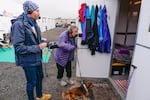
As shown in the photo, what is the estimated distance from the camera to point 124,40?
4.02 m

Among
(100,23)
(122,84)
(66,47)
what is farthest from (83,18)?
(122,84)

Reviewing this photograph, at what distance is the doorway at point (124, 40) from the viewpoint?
316 cm

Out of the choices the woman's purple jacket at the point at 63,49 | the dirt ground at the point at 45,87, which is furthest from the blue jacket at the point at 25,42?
the dirt ground at the point at 45,87

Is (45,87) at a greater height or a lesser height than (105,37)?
lesser

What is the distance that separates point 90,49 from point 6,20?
659cm

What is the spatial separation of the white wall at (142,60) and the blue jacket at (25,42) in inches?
51.9

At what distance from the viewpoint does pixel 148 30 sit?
1548 millimetres

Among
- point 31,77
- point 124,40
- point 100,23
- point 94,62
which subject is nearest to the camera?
point 31,77

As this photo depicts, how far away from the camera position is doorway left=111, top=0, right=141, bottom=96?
10.4ft

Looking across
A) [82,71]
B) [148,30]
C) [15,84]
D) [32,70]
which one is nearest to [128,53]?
[82,71]

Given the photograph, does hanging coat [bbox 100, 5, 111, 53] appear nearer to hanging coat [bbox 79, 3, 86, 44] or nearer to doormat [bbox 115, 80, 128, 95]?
hanging coat [bbox 79, 3, 86, 44]

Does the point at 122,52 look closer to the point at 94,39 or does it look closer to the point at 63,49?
the point at 94,39

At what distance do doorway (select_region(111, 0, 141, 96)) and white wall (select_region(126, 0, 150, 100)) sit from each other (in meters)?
1.09

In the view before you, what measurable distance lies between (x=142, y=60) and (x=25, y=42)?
149 centimetres
